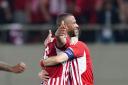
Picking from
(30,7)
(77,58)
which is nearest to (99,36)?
(30,7)

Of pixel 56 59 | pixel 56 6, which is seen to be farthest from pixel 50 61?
pixel 56 6

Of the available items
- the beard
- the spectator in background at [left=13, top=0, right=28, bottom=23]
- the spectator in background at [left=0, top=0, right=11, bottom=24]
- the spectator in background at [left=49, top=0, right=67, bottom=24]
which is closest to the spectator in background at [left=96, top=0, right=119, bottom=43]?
the spectator in background at [left=49, top=0, right=67, bottom=24]

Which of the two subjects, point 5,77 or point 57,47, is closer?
point 57,47

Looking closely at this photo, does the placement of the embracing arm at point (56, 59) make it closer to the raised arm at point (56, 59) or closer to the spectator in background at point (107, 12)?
the raised arm at point (56, 59)

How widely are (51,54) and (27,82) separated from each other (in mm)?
8788

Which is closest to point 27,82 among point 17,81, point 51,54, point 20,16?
point 17,81

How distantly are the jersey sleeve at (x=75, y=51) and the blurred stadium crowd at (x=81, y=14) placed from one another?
24.5ft

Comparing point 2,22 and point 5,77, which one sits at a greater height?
point 2,22

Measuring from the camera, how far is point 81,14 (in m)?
17.7

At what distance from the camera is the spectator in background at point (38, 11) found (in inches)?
699

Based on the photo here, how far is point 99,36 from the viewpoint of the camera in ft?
57.2

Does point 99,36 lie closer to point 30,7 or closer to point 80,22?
point 80,22

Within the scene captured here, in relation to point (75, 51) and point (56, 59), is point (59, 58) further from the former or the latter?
point (75, 51)

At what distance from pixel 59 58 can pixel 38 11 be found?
8.45m
